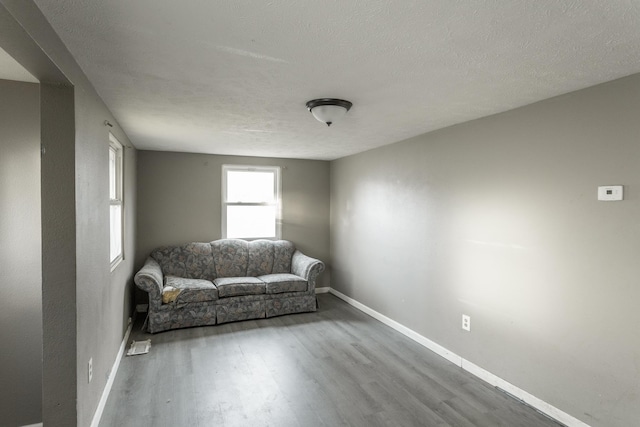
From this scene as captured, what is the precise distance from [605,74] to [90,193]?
10.2 feet

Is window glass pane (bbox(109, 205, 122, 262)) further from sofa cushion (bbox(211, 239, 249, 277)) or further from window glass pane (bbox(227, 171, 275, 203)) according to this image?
window glass pane (bbox(227, 171, 275, 203))

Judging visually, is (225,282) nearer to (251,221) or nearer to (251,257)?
(251,257)

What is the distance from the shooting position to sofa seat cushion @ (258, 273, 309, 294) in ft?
15.4

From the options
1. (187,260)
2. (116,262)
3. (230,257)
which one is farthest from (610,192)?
(187,260)

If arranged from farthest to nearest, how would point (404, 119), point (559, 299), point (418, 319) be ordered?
point (418, 319)
point (404, 119)
point (559, 299)

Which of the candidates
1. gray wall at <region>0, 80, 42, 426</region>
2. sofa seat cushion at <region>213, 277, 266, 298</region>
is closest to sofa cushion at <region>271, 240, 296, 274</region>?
sofa seat cushion at <region>213, 277, 266, 298</region>

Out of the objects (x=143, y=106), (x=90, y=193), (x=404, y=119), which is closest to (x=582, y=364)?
(x=404, y=119)

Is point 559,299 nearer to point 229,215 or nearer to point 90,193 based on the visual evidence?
point 90,193

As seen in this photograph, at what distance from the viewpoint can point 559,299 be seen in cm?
253

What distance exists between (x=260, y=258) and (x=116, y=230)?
84.3 inches

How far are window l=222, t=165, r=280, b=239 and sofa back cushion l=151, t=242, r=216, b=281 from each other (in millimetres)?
516

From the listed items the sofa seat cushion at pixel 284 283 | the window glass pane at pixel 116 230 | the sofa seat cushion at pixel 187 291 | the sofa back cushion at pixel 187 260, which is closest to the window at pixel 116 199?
the window glass pane at pixel 116 230

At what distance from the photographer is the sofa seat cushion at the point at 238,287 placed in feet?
14.7

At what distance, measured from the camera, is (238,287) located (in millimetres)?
4523
